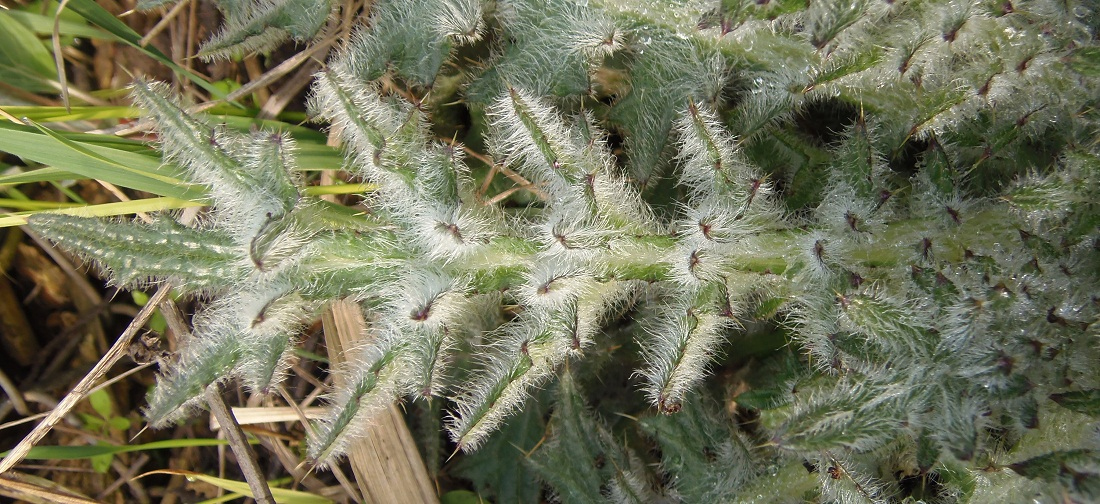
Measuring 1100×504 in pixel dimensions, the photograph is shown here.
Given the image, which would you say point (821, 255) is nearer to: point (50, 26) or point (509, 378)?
point (509, 378)

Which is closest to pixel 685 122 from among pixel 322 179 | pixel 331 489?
pixel 322 179

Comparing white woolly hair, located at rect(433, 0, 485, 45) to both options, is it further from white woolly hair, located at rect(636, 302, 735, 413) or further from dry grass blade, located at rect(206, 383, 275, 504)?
dry grass blade, located at rect(206, 383, 275, 504)

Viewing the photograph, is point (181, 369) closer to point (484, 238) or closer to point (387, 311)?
point (387, 311)

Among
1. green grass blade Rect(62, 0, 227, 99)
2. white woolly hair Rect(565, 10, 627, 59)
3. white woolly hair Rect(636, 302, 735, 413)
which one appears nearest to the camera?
white woolly hair Rect(636, 302, 735, 413)

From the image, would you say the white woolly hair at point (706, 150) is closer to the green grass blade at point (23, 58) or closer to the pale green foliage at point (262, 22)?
the pale green foliage at point (262, 22)

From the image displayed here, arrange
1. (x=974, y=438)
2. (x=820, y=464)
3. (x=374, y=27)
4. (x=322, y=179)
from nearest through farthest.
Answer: (x=974, y=438)
(x=820, y=464)
(x=374, y=27)
(x=322, y=179)

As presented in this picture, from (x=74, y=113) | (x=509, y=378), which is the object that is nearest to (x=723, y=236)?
(x=509, y=378)

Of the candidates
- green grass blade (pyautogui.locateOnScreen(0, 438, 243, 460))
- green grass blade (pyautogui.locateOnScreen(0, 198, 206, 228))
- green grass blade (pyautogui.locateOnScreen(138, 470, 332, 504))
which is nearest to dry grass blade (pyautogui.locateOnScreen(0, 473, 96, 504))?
green grass blade (pyautogui.locateOnScreen(0, 438, 243, 460))

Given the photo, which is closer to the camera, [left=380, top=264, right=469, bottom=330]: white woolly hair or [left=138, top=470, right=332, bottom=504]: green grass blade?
[left=380, top=264, right=469, bottom=330]: white woolly hair
